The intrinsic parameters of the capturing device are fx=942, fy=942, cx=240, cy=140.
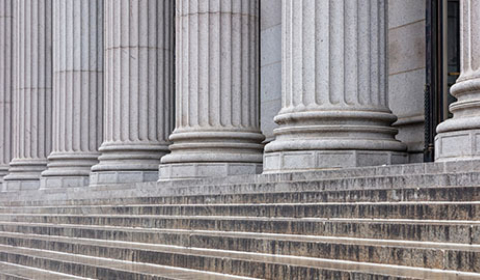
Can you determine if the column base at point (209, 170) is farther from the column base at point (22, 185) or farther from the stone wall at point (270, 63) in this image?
the column base at point (22, 185)

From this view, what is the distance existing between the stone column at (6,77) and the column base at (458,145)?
38982mm

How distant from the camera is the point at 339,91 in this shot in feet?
76.0

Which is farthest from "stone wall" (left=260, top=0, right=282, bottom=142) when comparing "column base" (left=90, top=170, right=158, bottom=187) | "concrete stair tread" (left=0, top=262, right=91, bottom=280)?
"concrete stair tread" (left=0, top=262, right=91, bottom=280)

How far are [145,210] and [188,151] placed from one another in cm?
381

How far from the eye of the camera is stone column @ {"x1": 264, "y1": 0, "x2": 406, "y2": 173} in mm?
22828

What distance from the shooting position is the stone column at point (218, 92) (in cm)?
2952

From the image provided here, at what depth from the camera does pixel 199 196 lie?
24031 millimetres

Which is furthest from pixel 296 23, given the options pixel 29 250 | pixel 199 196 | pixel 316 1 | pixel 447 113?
pixel 29 250

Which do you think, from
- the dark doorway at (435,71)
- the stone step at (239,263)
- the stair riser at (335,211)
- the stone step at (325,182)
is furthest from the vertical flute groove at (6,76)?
the dark doorway at (435,71)

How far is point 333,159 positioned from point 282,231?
4.59 metres

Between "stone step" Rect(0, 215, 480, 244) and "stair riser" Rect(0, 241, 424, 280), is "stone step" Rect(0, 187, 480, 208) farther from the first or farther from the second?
"stair riser" Rect(0, 241, 424, 280)

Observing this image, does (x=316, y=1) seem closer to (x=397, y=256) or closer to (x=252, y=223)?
(x=252, y=223)

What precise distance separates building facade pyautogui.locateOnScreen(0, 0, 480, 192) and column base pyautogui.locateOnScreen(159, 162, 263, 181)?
0.04 m

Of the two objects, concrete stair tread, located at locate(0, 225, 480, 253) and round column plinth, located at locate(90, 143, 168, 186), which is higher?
round column plinth, located at locate(90, 143, 168, 186)
